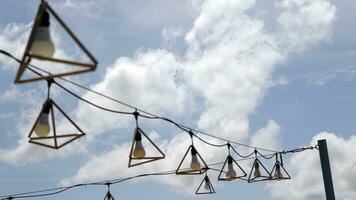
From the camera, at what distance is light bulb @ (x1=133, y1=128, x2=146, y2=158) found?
9.45 m

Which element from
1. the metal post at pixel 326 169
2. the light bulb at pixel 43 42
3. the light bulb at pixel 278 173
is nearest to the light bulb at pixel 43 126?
the light bulb at pixel 43 42

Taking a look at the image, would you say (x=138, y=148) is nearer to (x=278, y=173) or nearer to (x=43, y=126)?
(x=43, y=126)

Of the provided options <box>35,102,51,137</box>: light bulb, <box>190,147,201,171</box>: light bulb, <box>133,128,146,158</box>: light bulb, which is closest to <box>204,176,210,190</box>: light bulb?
<box>190,147,201,171</box>: light bulb

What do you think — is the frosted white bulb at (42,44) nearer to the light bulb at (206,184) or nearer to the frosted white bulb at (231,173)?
the frosted white bulb at (231,173)

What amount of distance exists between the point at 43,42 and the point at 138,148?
493cm

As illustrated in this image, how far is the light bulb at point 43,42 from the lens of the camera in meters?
4.71

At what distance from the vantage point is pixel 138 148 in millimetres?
9500

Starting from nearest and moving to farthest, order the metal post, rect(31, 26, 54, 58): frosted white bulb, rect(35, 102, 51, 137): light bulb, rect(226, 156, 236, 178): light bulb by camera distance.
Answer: rect(31, 26, 54, 58): frosted white bulb
rect(35, 102, 51, 137): light bulb
rect(226, 156, 236, 178): light bulb
the metal post

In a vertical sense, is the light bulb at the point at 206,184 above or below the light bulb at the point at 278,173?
below

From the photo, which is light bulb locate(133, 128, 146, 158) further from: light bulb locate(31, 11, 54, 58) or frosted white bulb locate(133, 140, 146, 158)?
light bulb locate(31, 11, 54, 58)

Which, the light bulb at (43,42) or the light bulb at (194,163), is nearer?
the light bulb at (43,42)

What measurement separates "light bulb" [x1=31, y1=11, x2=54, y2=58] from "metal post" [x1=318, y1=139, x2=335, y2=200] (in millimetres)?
12013

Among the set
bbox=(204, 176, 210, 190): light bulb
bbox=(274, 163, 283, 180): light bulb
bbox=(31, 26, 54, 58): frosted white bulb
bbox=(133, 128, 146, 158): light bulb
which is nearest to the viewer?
bbox=(31, 26, 54, 58): frosted white bulb

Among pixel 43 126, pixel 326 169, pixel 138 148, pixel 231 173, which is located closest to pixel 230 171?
pixel 231 173
